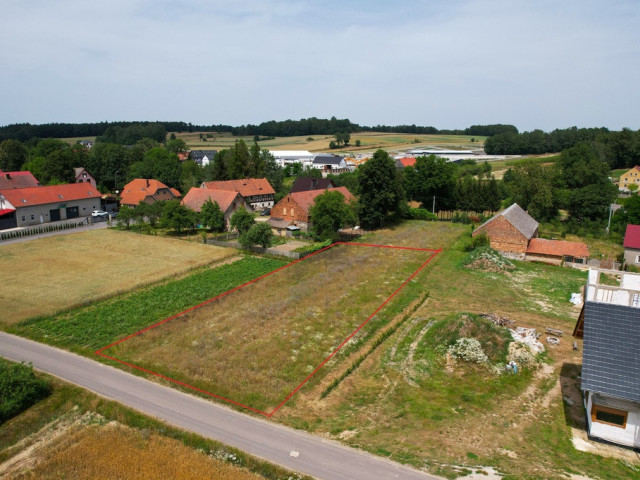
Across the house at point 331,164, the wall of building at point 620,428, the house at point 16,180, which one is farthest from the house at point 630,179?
the house at point 16,180

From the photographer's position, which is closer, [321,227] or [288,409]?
[288,409]

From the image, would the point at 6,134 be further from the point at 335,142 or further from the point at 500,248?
the point at 500,248

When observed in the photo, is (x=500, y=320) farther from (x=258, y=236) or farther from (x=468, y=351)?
(x=258, y=236)


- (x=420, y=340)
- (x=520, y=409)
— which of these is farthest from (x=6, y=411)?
(x=520, y=409)

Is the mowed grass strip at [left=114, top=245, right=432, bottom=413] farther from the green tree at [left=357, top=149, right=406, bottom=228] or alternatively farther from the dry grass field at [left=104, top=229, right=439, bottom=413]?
the green tree at [left=357, top=149, right=406, bottom=228]

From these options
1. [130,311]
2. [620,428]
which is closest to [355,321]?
[620,428]
